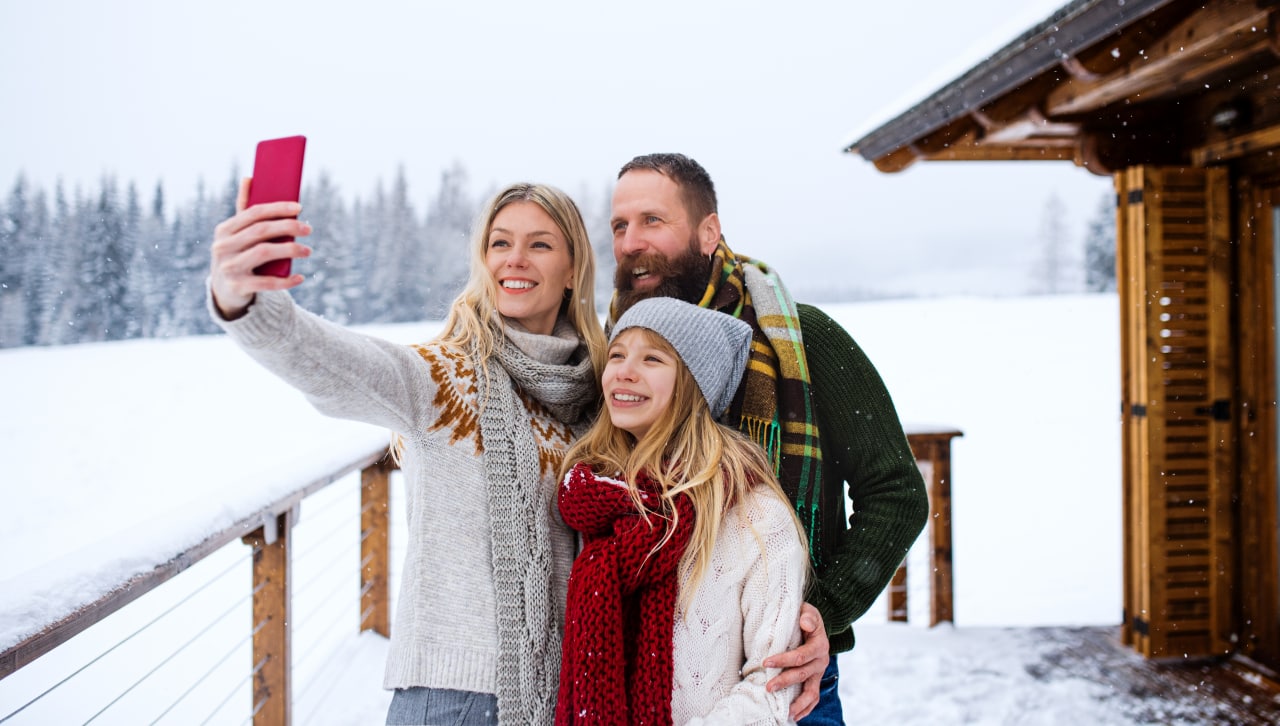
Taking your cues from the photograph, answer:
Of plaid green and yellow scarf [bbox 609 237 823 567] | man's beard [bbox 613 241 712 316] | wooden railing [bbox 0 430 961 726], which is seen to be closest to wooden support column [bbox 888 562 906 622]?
wooden railing [bbox 0 430 961 726]

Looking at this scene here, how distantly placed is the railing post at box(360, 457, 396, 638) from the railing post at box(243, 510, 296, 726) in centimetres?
102

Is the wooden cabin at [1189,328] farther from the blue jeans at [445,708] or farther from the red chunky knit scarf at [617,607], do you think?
the blue jeans at [445,708]

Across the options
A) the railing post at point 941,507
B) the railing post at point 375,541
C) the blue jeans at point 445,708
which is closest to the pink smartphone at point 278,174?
the blue jeans at point 445,708

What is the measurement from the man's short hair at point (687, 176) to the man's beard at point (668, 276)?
78 millimetres

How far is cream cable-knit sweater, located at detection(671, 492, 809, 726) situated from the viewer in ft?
3.84

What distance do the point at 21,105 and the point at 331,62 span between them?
23960 mm

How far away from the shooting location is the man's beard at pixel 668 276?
1515 millimetres

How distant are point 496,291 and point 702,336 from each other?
394 mm

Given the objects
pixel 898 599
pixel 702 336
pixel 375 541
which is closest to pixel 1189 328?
pixel 898 599

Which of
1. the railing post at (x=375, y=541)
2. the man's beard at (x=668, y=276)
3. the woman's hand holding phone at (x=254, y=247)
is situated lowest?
the railing post at (x=375, y=541)

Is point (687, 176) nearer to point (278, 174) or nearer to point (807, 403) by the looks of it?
point (807, 403)

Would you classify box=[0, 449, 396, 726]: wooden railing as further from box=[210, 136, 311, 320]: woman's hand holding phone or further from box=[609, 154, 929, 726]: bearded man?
box=[609, 154, 929, 726]: bearded man

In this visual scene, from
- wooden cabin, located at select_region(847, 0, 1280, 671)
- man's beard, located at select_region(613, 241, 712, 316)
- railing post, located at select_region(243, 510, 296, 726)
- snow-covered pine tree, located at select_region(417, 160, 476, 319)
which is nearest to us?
man's beard, located at select_region(613, 241, 712, 316)

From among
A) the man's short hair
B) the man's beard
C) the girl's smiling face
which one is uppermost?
the man's short hair
